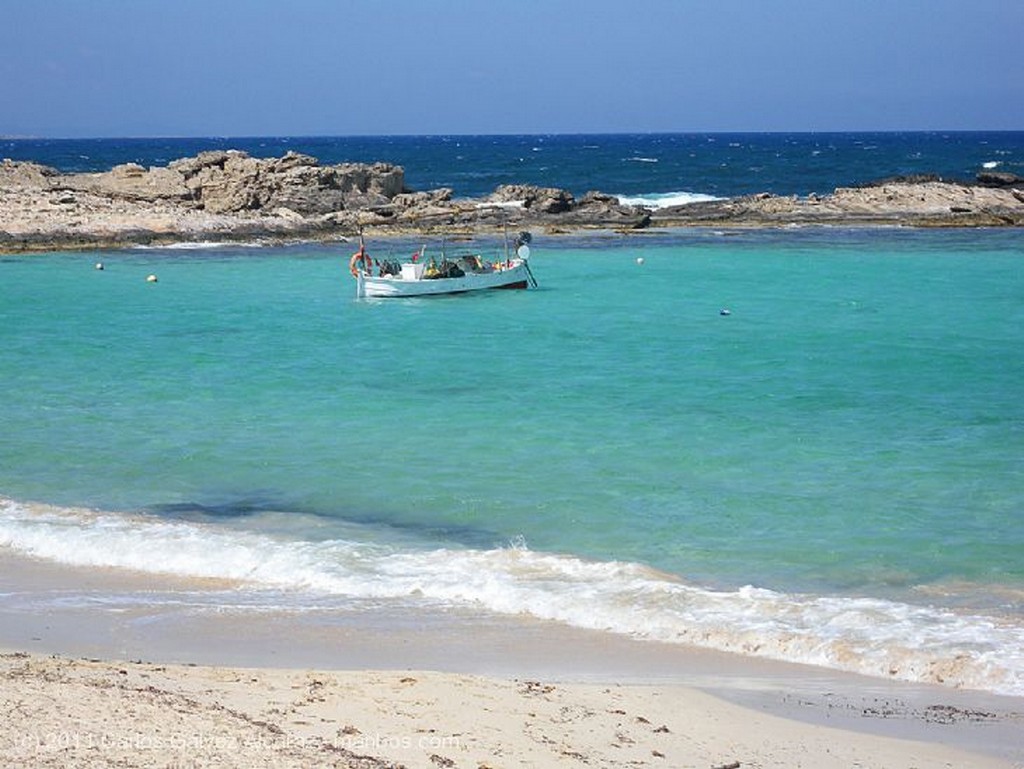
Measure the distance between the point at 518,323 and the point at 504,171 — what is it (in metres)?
67.4

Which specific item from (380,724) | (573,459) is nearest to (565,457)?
(573,459)

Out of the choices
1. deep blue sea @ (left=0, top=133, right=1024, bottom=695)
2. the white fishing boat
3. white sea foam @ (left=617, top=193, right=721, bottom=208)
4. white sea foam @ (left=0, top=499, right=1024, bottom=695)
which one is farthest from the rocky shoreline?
white sea foam @ (left=0, top=499, right=1024, bottom=695)

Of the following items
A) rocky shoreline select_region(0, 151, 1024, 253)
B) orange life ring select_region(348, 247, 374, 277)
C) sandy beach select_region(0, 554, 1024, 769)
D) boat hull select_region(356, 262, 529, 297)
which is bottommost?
sandy beach select_region(0, 554, 1024, 769)

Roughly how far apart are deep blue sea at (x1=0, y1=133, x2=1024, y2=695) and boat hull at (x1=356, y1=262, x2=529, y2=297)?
0.53 m

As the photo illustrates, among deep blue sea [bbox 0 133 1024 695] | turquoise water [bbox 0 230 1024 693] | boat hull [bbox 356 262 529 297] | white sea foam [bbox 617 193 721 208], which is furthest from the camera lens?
white sea foam [bbox 617 193 721 208]

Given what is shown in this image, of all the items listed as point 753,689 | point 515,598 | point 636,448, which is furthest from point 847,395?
point 753,689

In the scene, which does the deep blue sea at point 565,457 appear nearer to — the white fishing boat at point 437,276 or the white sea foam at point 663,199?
the white fishing boat at point 437,276

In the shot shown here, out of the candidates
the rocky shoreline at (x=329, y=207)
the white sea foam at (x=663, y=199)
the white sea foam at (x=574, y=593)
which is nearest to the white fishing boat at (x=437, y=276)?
the rocky shoreline at (x=329, y=207)

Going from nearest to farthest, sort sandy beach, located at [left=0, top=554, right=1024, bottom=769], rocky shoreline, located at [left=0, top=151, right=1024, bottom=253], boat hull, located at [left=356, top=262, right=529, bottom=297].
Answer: sandy beach, located at [left=0, top=554, right=1024, bottom=769]
boat hull, located at [left=356, top=262, right=529, bottom=297]
rocky shoreline, located at [left=0, top=151, right=1024, bottom=253]

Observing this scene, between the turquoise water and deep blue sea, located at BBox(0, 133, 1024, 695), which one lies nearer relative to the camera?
deep blue sea, located at BBox(0, 133, 1024, 695)

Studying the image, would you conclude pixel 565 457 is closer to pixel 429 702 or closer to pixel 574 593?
pixel 574 593

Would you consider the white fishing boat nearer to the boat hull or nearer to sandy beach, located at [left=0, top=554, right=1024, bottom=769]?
the boat hull

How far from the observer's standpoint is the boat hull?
3247 cm

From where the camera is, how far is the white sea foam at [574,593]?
9.08 meters
